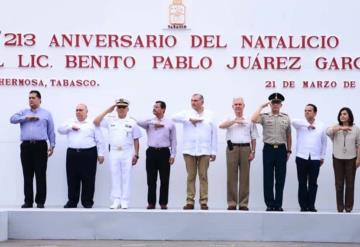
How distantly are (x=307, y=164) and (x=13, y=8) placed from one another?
4.97m

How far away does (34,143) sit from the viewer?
16.1 metres

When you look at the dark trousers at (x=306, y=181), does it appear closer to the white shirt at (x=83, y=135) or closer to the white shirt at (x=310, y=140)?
the white shirt at (x=310, y=140)

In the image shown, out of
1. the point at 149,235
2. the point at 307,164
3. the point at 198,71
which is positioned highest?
the point at 198,71

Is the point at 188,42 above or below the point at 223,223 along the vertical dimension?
above

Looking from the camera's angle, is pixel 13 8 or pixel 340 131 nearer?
pixel 340 131

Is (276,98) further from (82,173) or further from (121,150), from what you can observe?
(82,173)

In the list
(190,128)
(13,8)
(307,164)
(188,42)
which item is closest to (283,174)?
(307,164)

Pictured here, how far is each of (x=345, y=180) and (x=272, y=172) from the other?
3.37 ft

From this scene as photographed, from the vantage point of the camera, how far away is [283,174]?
52.6ft

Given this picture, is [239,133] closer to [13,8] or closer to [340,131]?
[340,131]

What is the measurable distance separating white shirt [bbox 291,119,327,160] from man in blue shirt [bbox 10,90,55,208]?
3.54 meters

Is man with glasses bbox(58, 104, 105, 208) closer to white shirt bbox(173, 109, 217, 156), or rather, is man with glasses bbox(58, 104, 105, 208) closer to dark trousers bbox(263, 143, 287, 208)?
white shirt bbox(173, 109, 217, 156)

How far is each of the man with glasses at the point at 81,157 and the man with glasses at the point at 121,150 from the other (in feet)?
0.97

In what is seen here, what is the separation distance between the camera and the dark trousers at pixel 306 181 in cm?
1608
